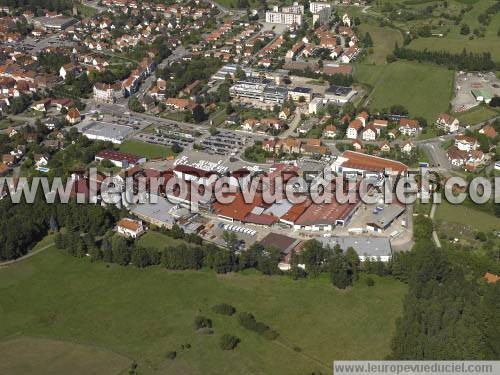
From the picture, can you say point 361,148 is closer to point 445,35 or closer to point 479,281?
point 479,281

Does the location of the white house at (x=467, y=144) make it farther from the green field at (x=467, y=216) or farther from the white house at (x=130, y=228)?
the white house at (x=130, y=228)

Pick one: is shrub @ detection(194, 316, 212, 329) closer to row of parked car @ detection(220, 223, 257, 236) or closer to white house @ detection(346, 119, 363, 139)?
row of parked car @ detection(220, 223, 257, 236)

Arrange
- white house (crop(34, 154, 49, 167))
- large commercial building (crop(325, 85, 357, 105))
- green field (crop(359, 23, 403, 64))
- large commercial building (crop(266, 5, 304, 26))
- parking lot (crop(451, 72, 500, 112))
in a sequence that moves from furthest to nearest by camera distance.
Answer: large commercial building (crop(266, 5, 304, 26)) → green field (crop(359, 23, 403, 64)) → large commercial building (crop(325, 85, 357, 105)) → parking lot (crop(451, 72, 500, 112)) → white house (crop(34, 154, 49, 167))

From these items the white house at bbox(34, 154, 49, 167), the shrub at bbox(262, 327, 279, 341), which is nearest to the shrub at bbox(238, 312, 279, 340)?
the shrub at bbox(262, 327, 279, 341)

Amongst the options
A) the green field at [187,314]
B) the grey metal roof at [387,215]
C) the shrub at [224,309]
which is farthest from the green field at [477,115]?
the shrub at [224,309]

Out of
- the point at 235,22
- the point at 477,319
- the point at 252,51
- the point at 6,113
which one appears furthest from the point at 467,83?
the point at 6,113

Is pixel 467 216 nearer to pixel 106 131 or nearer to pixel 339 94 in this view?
pixel 339 94
